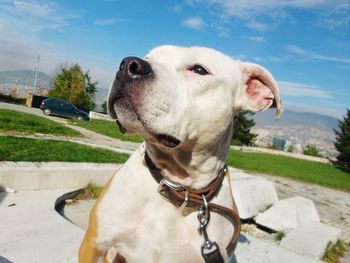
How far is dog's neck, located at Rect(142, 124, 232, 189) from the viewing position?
254 cm

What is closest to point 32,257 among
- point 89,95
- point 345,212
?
point 345,212

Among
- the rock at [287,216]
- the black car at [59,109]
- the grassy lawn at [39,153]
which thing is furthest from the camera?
the black car at [59,109]

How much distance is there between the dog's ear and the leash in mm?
796

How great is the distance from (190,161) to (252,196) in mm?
4222

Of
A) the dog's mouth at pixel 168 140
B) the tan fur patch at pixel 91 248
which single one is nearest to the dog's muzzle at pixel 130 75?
the dog's mouth at pixel 168 140

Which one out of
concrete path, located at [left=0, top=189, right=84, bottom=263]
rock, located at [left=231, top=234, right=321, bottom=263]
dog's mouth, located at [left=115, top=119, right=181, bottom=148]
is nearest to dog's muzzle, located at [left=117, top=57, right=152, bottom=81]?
dog's mouth, located at [left=115, top=119, right=181, bottom=148]

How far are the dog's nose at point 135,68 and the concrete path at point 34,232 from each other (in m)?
2.03

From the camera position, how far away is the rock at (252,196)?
20.3ft

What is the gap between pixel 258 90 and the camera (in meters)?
2.99

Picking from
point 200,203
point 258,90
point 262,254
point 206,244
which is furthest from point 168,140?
point 262,254

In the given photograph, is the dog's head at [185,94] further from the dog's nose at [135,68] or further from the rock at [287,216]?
the rock at [287,216]

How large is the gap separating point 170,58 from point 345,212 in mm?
9009

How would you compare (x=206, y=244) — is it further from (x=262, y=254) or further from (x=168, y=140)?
(x=262, y=254)

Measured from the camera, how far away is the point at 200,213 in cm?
252
